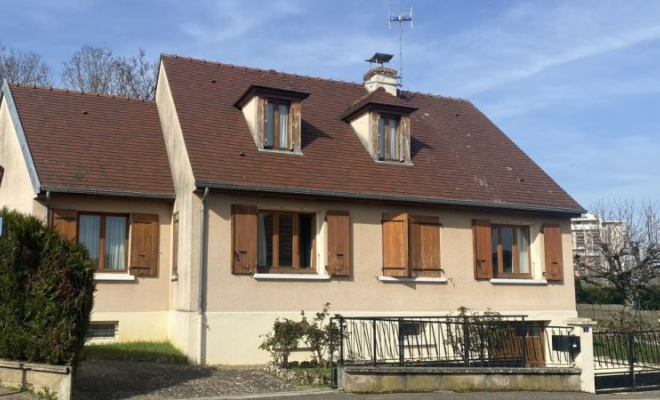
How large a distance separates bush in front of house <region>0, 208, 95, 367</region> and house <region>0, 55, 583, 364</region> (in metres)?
4.46

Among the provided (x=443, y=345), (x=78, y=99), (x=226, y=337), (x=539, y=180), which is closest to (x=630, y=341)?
(x=443, y=345)

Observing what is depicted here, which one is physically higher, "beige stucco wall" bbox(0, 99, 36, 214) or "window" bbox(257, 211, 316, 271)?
"beige stucco wall" bbox(0, 99, 36, 214)

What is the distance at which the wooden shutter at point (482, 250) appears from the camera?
16891mm

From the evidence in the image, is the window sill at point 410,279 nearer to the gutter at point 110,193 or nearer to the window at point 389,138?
the window at point 389,138

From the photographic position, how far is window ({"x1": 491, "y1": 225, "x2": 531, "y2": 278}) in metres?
17.7

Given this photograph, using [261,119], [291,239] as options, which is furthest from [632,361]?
[261,119]

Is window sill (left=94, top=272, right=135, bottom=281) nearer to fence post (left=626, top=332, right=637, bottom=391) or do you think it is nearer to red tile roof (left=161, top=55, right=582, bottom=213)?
red tile roof (left=161, top=55, right=582, bottom=213)

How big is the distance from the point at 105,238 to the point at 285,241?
3952 millimetres

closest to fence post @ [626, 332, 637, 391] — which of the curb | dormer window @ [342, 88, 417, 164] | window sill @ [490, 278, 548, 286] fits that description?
window sill @ [490, 278, 548, 286]

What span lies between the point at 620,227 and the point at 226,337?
2493 cm

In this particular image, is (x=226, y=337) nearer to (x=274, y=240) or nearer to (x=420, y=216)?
(x=274, y=240)

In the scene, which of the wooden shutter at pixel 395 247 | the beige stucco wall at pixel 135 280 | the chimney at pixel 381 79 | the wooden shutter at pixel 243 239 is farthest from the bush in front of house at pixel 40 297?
the chimney at pixel 381 79

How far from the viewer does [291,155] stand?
1631 cm

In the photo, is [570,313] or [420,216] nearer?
[420,216]
